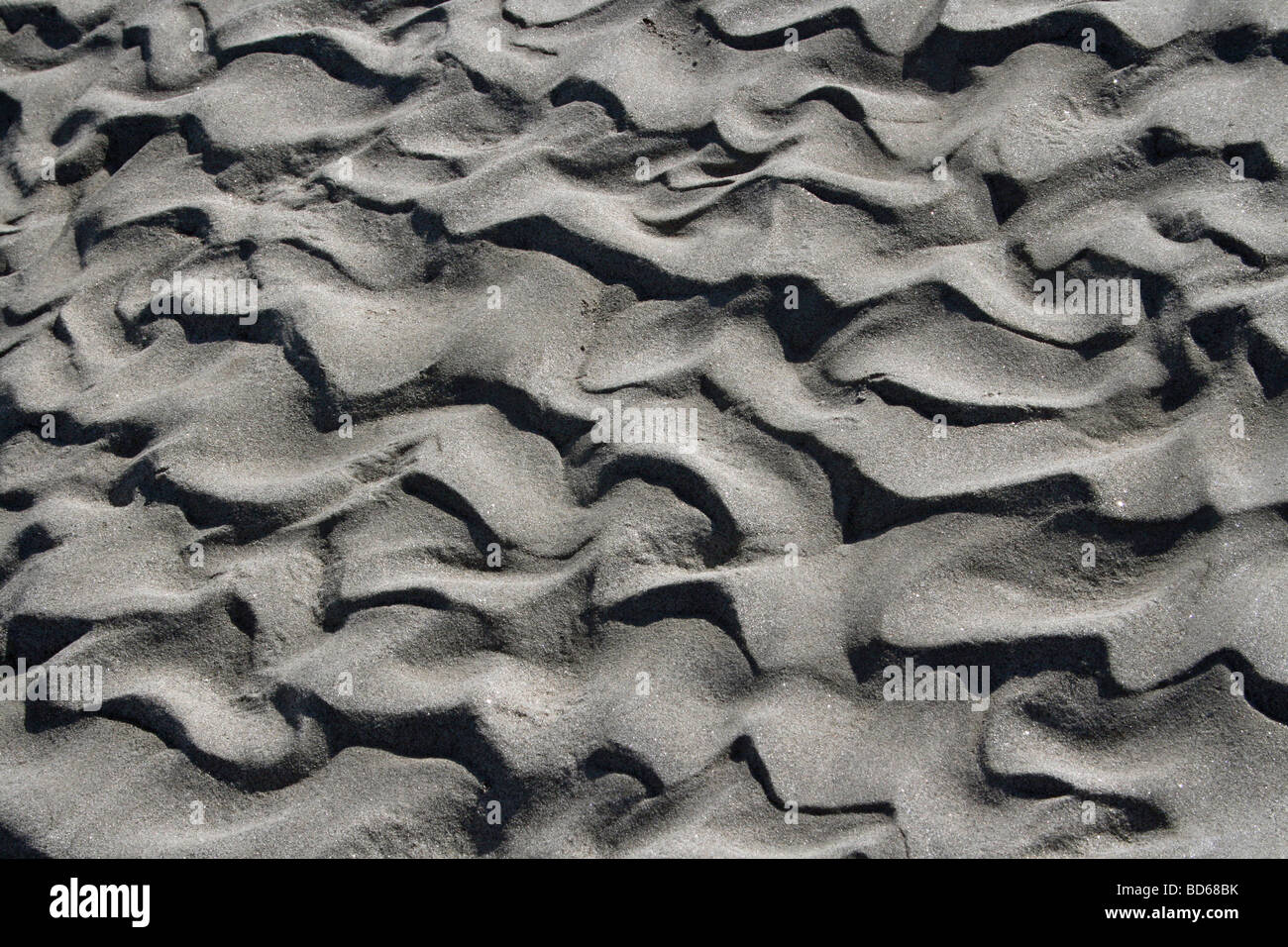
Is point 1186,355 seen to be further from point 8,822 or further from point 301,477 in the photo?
point 8,822

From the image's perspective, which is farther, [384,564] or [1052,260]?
[1052,260]

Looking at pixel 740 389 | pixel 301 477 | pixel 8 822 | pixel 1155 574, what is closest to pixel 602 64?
pixel 740 389

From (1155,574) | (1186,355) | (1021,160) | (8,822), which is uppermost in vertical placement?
(1021,160)

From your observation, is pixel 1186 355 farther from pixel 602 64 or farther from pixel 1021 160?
pixel 602 64

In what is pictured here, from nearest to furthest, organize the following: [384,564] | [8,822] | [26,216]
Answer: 1. [8,822]
2. [384,564]
3. [26,216]

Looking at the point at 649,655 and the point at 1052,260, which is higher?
the point at 1052,260

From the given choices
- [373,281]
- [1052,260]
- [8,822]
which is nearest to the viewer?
[8,822]

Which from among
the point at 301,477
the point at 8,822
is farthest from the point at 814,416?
the point at 8,822
